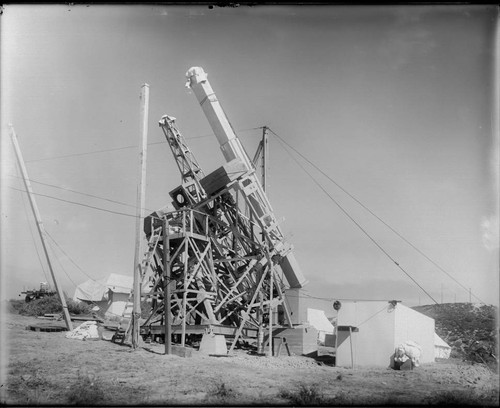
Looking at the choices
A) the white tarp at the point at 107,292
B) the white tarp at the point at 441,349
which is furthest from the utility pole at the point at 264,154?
the white tarp at the point at 107,292

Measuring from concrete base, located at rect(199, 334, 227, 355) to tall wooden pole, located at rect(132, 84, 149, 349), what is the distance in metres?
2.39

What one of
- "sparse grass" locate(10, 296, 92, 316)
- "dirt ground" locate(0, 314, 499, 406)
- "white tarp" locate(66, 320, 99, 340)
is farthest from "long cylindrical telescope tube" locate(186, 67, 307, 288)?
"sparse grass" locate(10, 296, 92, 316)

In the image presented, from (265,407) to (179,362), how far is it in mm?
6074

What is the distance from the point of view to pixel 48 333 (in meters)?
20.8

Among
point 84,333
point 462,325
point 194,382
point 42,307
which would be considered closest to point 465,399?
point 194,382

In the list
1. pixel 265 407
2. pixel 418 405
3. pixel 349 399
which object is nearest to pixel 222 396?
pixel 265 407

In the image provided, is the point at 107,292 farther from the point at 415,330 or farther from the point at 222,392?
the point at 222,392

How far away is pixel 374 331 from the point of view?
1838cm

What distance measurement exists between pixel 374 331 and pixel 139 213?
387 inches

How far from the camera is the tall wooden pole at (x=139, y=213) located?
16.6 metres

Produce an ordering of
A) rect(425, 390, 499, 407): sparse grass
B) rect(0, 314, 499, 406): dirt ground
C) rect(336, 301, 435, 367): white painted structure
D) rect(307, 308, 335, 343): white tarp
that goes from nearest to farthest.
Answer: rect(0, 314, 499, 406): dirt ground → rect(425, 390, 499, 407): sparse grass → rect(336, 301, 435, 367): white painted structure → rect(307, 308, 335, 343): white tarp

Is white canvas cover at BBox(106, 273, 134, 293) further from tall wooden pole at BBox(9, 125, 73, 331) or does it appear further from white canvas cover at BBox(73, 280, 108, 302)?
tall wooden pole at BBox(9, 125, 73, 331)

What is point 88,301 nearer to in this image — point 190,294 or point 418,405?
point 190,294

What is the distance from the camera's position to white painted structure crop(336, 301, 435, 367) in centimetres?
1805
